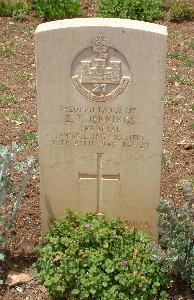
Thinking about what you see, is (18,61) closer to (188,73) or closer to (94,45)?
(188,73)

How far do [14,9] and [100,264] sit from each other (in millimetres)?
5906

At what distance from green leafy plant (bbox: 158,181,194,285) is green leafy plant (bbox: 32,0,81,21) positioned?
5.35 metres

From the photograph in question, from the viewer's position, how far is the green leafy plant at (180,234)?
14.0 ft

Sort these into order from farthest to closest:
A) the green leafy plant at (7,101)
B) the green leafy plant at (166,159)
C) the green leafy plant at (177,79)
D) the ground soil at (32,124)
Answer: the green leafy plant at (177,79)
the green leafy plant at (7,101)
the green leafy plant at (166,159)
the ground soil at (32,124)

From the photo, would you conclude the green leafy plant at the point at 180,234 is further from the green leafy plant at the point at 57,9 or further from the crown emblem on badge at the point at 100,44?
the green leafy plant at the point at 57,9

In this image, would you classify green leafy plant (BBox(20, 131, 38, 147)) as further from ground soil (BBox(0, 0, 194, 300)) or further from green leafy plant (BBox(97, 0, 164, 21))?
green leafy plant (BBox(97, 0, 164, 21))

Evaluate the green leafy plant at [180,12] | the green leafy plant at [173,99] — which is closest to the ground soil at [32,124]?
the green leafy plant at [173,99]

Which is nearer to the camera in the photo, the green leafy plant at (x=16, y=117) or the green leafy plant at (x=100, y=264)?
the green leafy plant at (x=100, y=264)

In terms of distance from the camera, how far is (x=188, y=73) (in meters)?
7.80

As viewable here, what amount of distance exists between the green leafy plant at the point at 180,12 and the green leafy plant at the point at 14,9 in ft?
6.72

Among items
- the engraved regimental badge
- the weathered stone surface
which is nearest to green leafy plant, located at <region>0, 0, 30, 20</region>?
the weathered stone surface

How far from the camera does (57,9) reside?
9.16 meters

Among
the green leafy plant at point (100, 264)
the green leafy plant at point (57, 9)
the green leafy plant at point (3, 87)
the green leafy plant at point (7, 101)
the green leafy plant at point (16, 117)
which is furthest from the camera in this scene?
the green leafy plant at point (57, 9)

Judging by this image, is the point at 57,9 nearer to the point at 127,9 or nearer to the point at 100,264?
the point at 127,9
